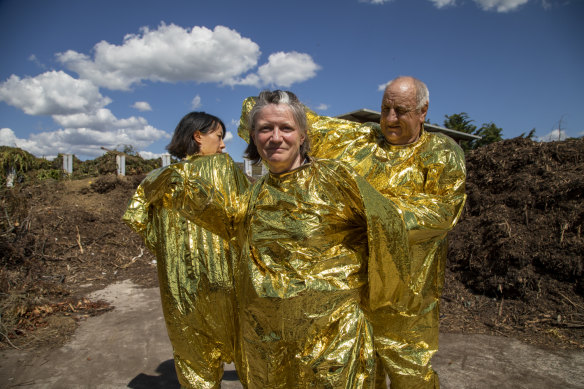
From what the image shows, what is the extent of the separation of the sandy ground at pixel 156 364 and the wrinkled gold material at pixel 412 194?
134 centimetres

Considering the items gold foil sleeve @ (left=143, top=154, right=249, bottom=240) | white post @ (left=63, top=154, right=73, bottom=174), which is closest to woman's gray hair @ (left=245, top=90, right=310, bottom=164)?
gold foil sleeve @ (left=143, top=154, right=249, bottom=240)

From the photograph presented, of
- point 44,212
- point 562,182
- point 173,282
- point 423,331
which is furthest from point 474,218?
point 44,212

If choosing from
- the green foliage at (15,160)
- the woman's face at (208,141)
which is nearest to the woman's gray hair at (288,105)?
the woman's face at (208,141)

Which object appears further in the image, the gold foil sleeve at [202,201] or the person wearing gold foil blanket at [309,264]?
the gold foil sleeve at [202,201]

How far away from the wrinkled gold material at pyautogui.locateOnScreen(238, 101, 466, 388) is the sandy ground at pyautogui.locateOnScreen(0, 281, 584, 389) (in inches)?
52.9

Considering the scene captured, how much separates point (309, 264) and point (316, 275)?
0.05 meters

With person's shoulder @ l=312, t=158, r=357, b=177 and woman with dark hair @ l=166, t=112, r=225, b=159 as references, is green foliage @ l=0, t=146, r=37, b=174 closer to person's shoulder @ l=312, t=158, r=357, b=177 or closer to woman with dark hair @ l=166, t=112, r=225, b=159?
woman with dark hair @ l=166, t=112, r=225, b=159

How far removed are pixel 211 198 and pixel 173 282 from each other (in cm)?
89

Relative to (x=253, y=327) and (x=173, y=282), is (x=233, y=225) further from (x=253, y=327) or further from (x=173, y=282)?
(x=173, y=282)

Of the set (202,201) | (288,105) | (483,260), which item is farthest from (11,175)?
(288,105)

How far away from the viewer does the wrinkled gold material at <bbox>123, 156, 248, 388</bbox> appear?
2.37 m

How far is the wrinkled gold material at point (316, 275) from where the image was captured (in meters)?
1.47

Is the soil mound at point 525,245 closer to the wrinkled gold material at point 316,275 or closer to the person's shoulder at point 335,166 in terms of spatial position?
the wrinkled gold material at point 316,275

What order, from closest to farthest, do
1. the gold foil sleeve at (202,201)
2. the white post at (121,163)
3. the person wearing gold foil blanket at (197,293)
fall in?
the gold foil sleeve at (202,201), the person wearing gold foil blanket at (197,293), the white post at (121,163)
